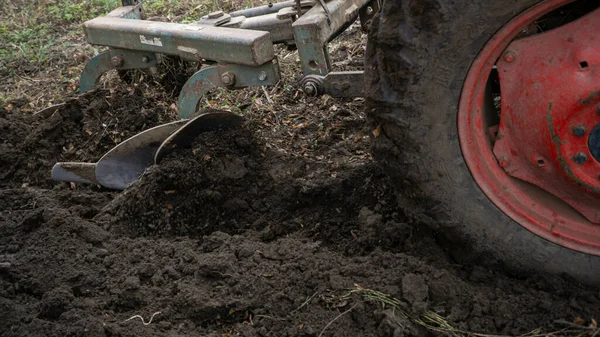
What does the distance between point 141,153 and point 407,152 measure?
165cm

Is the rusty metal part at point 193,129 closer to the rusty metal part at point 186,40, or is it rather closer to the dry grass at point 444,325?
the rusty metal part at point 186,40

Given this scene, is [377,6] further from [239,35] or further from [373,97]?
[373,97]

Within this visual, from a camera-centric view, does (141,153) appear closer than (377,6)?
Yes

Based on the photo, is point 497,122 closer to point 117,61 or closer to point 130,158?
point 130,158

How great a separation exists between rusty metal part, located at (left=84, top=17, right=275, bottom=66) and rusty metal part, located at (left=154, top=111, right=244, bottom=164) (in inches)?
11.3

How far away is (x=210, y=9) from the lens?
20.8 feet

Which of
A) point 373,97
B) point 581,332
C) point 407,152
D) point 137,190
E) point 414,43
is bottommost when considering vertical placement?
point 581,332

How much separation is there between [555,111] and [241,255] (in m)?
1.34

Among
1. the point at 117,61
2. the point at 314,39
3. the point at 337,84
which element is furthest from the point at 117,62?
the point at 337,84

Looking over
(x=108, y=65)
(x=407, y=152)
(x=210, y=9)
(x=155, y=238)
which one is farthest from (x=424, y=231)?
(x=210, y=9)

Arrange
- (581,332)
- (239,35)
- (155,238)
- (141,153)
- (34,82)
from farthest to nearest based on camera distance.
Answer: (34,82)
(141,153)
(239,35)
(155,238)
(581,332)

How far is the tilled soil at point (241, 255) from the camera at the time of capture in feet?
7.84

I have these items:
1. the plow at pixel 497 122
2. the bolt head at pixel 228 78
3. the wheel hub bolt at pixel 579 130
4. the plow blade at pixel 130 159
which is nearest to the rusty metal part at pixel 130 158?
the plow blade at pixel 130 159

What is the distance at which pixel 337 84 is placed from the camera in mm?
3070
